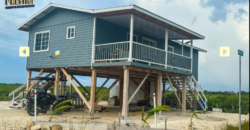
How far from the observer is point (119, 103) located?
20.7 meters

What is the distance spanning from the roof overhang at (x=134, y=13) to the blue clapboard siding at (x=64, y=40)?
339 millimetres

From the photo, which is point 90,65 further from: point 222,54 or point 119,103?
point 119,103

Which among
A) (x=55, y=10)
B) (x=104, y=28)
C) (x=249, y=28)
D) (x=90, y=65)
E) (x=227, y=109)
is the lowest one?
(x=227, y=109)

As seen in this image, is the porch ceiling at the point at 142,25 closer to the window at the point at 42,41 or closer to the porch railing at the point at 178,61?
the porch railing at the point at 178,61

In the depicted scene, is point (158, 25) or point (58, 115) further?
point (158, 25)

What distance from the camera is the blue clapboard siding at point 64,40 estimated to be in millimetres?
12978

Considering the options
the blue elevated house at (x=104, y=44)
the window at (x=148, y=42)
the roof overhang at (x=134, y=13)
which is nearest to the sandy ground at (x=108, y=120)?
the blue elevated house at (x=104, y=44)

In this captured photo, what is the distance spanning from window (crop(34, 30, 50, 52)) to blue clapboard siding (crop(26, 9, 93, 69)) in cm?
26

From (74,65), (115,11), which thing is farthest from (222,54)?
(74,65)

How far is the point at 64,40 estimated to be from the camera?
14180mm

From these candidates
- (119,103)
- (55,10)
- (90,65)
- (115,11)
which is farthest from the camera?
(119,103)

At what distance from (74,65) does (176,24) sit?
606 cm

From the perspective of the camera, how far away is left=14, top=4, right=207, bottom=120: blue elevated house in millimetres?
11727

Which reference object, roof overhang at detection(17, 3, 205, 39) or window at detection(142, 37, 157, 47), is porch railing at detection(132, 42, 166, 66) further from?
window at detection(142, 37, 157, 47)
